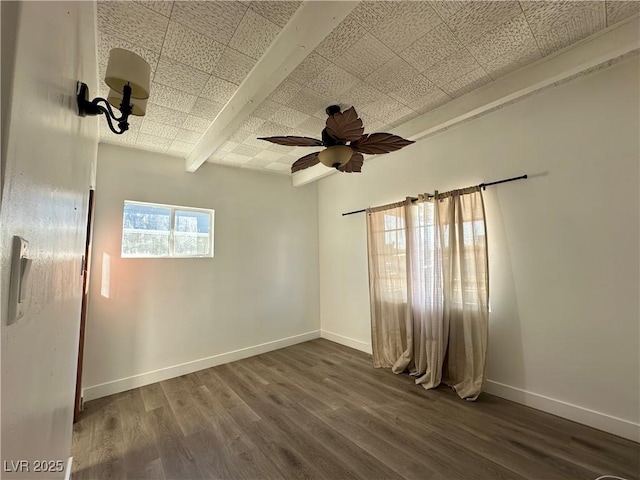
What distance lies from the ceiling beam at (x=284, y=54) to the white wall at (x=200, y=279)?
1333mm

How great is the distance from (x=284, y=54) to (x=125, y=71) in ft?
3.03

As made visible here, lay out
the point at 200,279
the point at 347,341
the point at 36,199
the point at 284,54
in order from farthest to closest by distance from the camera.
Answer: the point at 347,341 < the point at 200,279 < the point at 284,54 < the point at 36,199

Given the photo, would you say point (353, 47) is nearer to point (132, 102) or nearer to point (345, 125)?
point (345, 125)

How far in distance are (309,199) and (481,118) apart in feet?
9.12

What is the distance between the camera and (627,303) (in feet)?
6.50

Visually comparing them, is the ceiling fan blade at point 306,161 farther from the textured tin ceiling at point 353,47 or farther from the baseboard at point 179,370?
the baseboard at point 179,370

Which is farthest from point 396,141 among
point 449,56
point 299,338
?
point 299,338

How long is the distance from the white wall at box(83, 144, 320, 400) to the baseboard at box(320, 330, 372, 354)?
8.0 inches

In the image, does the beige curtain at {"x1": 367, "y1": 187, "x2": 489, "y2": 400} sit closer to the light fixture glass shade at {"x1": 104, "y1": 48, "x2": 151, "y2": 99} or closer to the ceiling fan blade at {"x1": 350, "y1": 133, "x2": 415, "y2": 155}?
the ceiling fan blade at {"x1": 350, "y1": 133, "x2": 415, "y2": 155}

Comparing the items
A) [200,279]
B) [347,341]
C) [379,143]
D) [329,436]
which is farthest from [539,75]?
[200,279]

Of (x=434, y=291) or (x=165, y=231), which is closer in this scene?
(x=434, y=291)

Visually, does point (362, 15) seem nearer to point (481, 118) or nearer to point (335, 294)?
point (481, 118)

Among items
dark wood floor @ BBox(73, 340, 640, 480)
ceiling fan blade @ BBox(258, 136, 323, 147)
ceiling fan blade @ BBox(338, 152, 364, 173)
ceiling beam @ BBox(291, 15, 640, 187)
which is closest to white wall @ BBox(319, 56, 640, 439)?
dark wood floor @ BBox(73, 340, 640, 480)

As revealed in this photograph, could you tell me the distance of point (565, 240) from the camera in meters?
2.26
